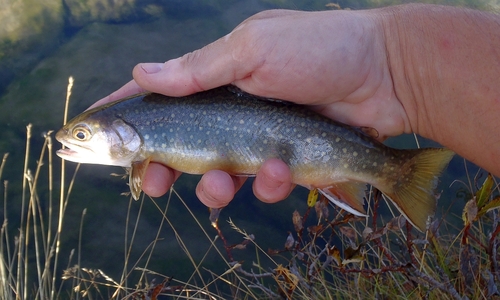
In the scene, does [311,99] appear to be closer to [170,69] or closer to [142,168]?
[170,69]

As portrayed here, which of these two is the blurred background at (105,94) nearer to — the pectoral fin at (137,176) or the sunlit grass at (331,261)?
the sunlit grass at (331,261)

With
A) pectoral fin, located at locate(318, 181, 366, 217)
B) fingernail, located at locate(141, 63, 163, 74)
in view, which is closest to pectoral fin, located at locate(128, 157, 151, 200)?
fingernail, located at locate(141, 63, 163, 74)

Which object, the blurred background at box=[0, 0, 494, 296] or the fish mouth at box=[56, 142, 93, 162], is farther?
the blurred background at box=[0, 0, 494, 296]

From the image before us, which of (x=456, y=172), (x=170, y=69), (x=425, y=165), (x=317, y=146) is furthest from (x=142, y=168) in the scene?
(x=456, y=172)

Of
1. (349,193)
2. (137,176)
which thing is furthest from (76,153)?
(349,193)

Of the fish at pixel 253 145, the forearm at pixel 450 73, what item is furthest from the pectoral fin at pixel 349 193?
the forearm at pixel 450 73

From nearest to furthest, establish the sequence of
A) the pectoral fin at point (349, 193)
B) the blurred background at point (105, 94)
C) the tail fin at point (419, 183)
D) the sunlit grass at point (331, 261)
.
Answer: the sunlit grass at point (331, 261), the tail fin at point (419, 183), the pectoral fin at point (349, 193), the blurred background at point (105, 94)

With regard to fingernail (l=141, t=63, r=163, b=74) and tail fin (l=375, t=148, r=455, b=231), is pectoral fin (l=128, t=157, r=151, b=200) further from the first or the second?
tail fin (l=375, t=148, r=455, b=231)
